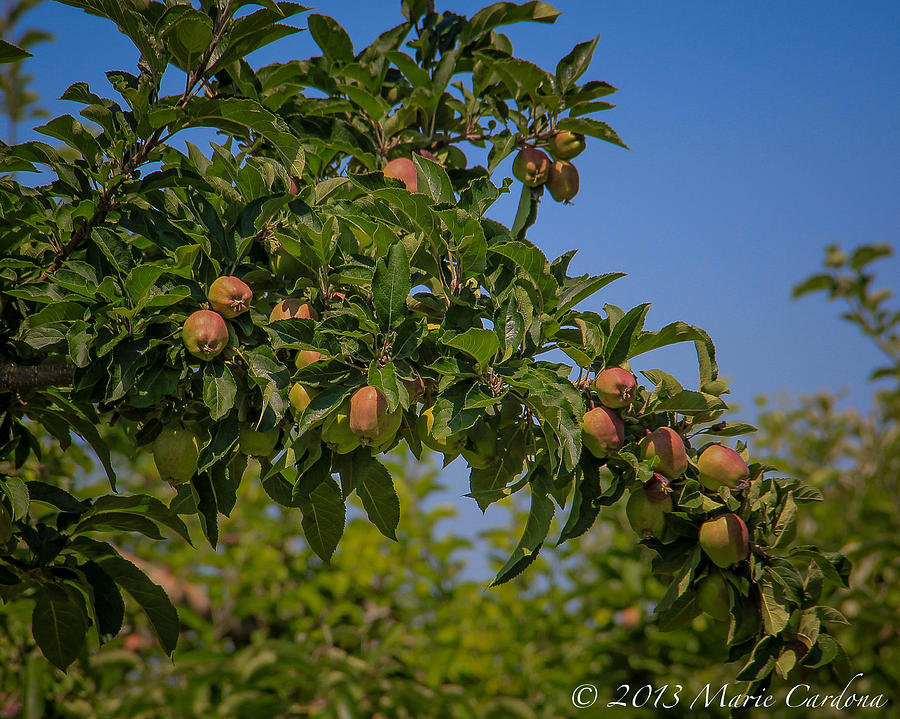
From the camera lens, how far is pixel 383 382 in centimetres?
129

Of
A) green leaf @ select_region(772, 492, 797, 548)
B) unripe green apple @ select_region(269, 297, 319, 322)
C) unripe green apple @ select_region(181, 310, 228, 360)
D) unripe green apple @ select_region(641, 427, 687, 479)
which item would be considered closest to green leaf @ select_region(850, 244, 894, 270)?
green leaf @ select_region(772, 492, 797, 548)

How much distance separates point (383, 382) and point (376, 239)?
1.04ft

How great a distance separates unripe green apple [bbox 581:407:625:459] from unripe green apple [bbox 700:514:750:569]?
231 millimetres

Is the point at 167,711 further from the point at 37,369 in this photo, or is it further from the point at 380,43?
the point at 380,43

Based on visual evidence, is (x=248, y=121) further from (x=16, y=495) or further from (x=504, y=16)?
(x=16, y=495)

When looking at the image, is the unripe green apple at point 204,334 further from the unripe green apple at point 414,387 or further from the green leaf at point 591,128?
the green leaf at point 591,128

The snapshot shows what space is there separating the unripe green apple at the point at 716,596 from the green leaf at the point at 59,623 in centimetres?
133

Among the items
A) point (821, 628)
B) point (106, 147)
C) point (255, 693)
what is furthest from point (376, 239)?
point (255, 693)

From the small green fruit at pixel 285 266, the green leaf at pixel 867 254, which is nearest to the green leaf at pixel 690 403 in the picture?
the small green fruit at pixel 285 266

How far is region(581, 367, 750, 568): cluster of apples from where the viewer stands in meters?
1.44

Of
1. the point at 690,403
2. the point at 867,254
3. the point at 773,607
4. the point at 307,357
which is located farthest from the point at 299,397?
the point at 867,254

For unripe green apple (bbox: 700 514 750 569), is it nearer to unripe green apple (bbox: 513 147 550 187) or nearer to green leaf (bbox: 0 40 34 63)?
unripe green apple (bbox: 513 147 550 187)

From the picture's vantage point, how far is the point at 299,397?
1.44m

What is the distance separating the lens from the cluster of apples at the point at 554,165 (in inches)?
72.0
